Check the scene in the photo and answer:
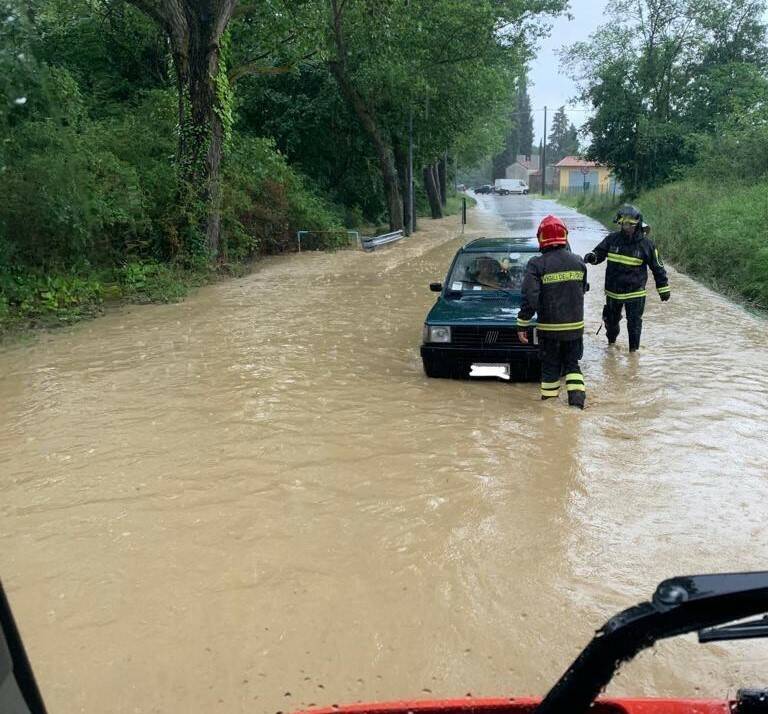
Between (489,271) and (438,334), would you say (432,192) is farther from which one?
(438,334)

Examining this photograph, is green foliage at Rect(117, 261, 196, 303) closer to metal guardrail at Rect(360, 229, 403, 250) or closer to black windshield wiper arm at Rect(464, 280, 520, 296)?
black windshield wiper arm at Rect(464, 280, 520, 296)

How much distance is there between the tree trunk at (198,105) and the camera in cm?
1420

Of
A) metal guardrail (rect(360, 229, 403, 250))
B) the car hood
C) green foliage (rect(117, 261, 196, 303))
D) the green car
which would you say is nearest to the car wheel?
the green car

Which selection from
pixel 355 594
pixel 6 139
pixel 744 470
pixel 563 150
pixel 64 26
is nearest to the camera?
pixel 355 594

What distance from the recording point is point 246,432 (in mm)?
6297

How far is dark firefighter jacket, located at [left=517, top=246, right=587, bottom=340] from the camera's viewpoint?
6.52 meters

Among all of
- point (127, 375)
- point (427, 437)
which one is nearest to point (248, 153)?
point (127, 375)

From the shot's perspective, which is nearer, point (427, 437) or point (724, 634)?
point (724, 634)

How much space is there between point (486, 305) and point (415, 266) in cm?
1105

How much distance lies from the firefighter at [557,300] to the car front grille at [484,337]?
385mm

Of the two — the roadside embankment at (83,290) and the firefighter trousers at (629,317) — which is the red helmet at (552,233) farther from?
the roadside embankment at (83,290)

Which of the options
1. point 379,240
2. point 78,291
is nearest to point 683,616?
point 78,291

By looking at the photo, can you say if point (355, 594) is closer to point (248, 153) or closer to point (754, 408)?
point (754, 408)

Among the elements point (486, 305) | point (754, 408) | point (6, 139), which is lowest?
point (754, 408)
